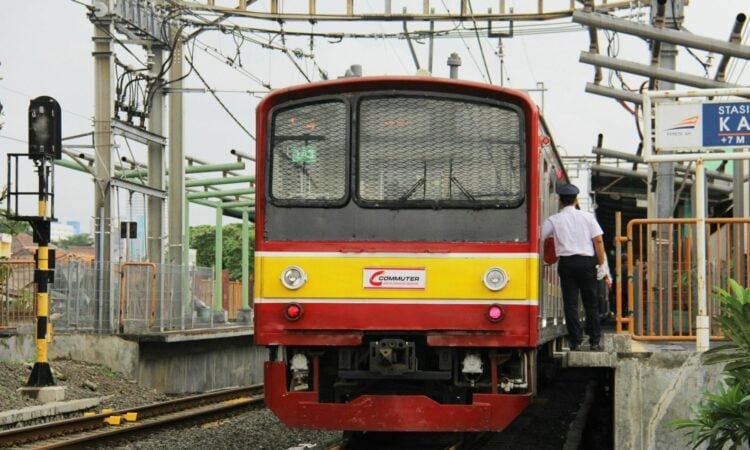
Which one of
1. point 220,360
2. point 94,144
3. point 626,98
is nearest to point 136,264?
point 94,144

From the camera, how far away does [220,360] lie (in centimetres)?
2564

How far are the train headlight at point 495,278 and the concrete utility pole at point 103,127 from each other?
42.9 ft

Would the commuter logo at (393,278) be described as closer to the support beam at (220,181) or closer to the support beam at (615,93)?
the support beam at (615,93)

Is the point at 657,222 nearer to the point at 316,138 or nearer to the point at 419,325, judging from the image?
the point at 419,325

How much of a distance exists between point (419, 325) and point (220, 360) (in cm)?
1597

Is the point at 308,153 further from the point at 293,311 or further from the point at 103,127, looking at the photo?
the point at 103,127

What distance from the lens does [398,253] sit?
10250mm

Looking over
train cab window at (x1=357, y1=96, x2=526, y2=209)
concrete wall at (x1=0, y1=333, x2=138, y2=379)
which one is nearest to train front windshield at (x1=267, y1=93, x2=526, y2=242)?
train cab window at (x1=357, y1=96, x2=526, y2=209)

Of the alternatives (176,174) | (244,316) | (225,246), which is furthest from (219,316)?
(225,246)

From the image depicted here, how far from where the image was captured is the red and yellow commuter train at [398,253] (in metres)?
10.2

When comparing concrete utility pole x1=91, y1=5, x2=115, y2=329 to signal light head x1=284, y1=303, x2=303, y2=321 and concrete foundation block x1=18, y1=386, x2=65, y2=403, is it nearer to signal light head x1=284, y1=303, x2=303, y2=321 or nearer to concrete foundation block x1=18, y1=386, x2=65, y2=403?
concrete foundation block x1=18, y1=386, x2=65, y2=403

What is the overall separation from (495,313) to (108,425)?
6244mm

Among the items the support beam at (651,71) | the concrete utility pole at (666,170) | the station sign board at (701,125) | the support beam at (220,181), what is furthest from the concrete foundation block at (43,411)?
the support beam at (220,181)

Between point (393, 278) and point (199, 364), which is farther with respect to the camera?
point (199, 364)
